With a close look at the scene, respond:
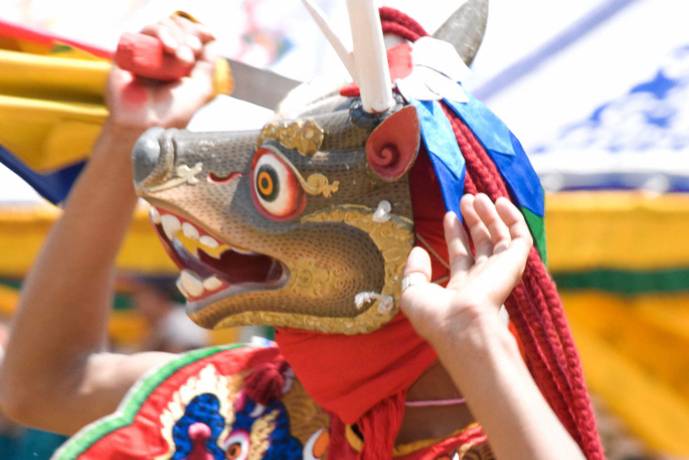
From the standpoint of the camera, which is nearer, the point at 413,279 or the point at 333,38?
the point at 413,279

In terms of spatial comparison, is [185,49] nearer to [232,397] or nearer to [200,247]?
[200,247]

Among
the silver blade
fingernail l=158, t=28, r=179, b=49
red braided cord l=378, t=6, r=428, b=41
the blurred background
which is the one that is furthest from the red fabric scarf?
the blurred background

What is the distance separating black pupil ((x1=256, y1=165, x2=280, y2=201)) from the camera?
1592 mm

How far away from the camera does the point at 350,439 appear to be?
1625mm

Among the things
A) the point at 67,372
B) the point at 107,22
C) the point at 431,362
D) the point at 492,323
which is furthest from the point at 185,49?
the point at 107,22

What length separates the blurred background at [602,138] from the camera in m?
2.79

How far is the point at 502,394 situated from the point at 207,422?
653mm

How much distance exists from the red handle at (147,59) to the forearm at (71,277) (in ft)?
0.33

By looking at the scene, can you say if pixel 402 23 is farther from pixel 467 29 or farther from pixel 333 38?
pixel 333 38

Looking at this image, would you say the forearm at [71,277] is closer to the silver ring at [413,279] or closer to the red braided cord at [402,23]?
the red braided cord at [402,23]

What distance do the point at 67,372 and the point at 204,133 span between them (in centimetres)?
51

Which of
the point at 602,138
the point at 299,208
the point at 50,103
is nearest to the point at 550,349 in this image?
the point at 299,208

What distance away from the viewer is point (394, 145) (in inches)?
59.3

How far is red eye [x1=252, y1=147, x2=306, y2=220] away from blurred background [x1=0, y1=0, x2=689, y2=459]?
3.32 ft
